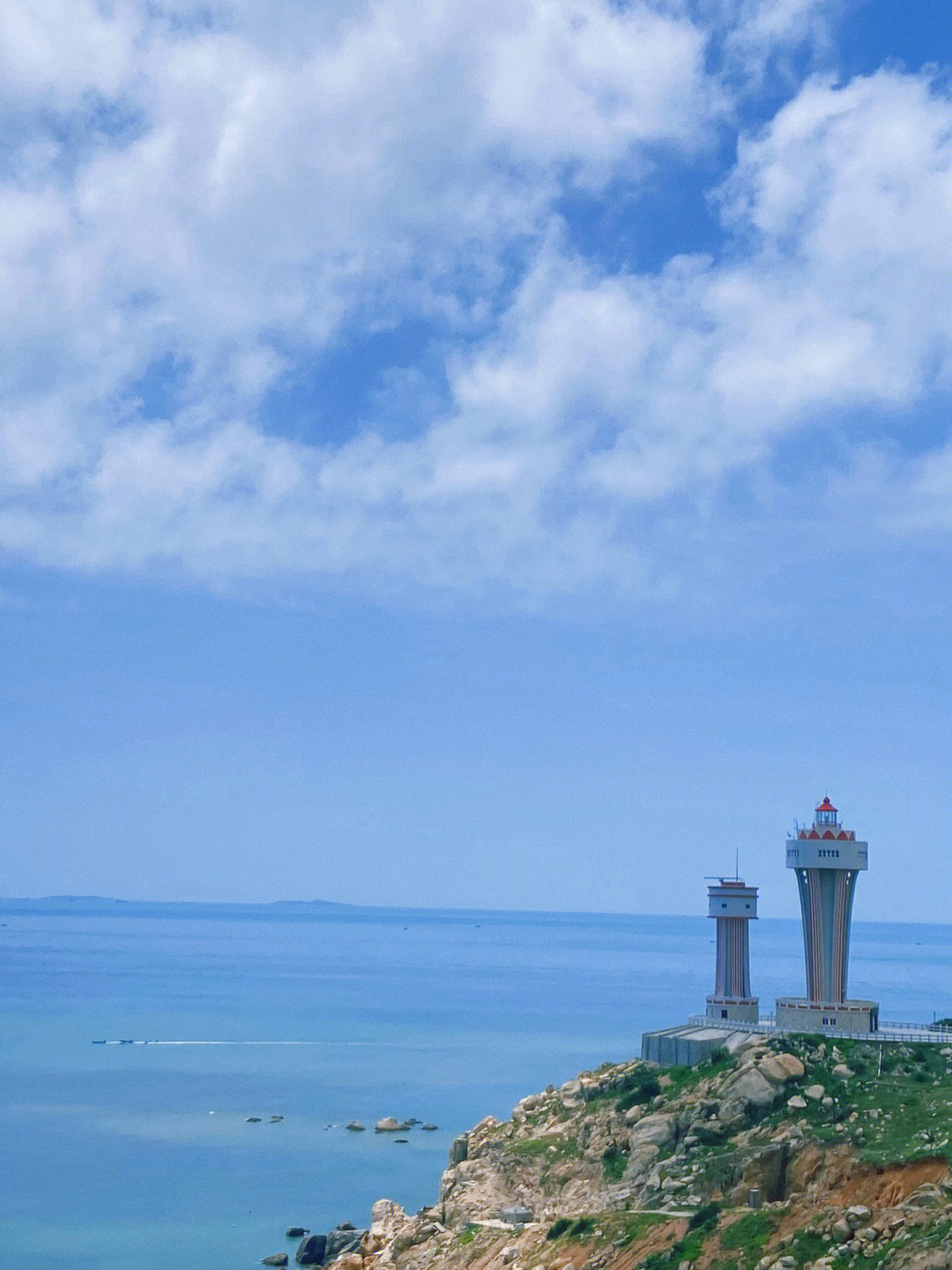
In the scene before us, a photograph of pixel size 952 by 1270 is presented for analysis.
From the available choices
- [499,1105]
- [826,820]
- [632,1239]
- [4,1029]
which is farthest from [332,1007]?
[632,1239]

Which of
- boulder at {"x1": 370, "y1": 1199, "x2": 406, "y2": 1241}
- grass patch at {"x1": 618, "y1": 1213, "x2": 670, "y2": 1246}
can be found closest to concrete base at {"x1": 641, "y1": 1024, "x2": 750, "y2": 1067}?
grass patch at {"x1": 618, "y1": 1213, "x2": 670, "y2": 1246}

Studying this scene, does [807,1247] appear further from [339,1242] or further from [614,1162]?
[339,1242]

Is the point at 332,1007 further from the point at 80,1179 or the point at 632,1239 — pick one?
the point at 632,1239

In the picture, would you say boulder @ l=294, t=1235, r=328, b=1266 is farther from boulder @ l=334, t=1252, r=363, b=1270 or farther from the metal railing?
the metal railing

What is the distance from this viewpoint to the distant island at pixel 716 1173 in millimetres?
35062

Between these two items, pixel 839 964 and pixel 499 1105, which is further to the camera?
pixel 499 1105

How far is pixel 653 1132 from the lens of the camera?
148ft

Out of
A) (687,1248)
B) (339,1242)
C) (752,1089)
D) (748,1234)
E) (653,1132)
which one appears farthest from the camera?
(339,1242)

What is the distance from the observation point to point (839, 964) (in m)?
54.2

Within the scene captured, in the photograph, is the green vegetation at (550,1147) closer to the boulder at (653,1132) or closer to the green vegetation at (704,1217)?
the boulder at (653,1132)

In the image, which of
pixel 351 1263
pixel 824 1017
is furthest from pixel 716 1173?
pixel 351 1263

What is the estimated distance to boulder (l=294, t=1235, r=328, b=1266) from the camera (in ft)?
197

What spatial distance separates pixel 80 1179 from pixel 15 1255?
1272cm

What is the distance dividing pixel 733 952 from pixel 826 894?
4478 millimetres
